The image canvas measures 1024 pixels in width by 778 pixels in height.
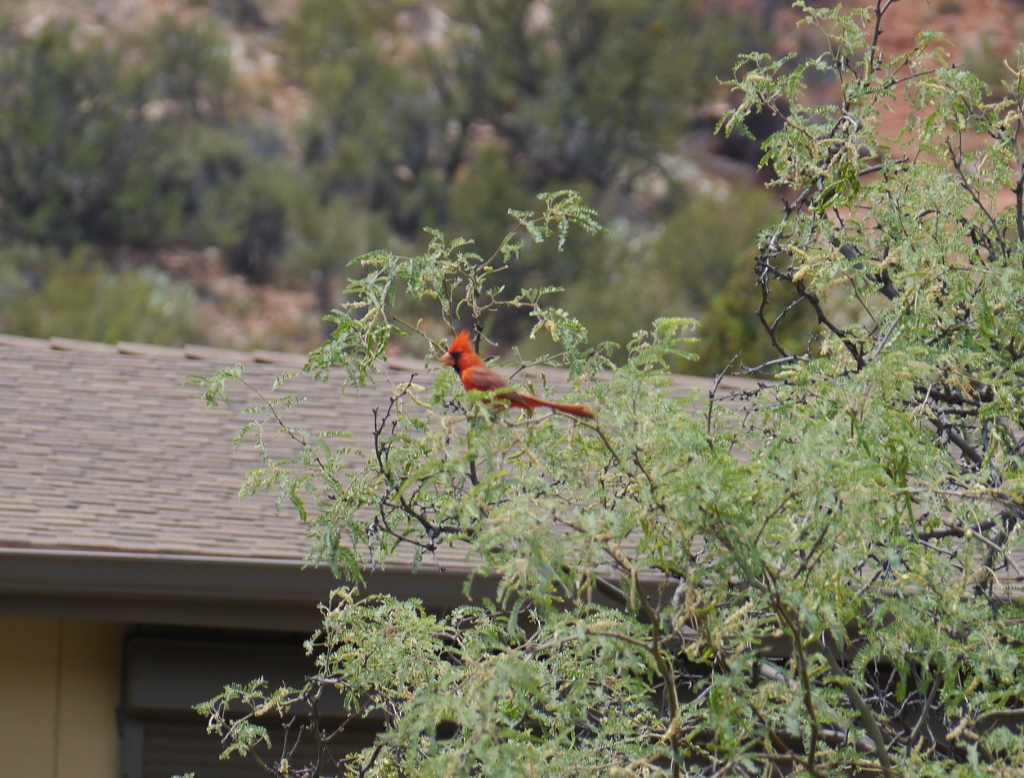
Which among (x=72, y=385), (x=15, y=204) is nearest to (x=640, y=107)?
(x=15, y=204)

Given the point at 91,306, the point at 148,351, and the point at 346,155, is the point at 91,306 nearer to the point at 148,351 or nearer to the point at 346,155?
the point at 346,155

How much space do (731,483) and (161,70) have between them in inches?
1039

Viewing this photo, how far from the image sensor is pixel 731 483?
2.11 m

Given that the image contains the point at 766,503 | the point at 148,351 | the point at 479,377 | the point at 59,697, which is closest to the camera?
the point at 766,503

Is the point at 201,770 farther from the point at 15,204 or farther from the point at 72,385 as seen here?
the point at 15,204

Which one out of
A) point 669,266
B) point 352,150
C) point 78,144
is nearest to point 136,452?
point 669,266

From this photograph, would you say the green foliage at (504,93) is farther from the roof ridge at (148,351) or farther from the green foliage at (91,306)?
the roof ridge at (148,351)

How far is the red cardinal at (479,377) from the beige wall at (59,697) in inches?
108

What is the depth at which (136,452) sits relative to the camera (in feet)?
18.7

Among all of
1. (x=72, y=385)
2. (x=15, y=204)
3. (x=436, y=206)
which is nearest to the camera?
(x=72, y=385)

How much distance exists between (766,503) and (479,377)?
802 millimetres

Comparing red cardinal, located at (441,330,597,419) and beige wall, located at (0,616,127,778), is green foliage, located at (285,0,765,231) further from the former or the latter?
red cardinal, located at (441,330,597,419)

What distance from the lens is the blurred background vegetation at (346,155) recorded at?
22453 mm

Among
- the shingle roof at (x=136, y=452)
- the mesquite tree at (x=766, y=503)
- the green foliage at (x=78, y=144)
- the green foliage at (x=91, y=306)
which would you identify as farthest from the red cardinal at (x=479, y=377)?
the green foliage at (x=78, y=144)
